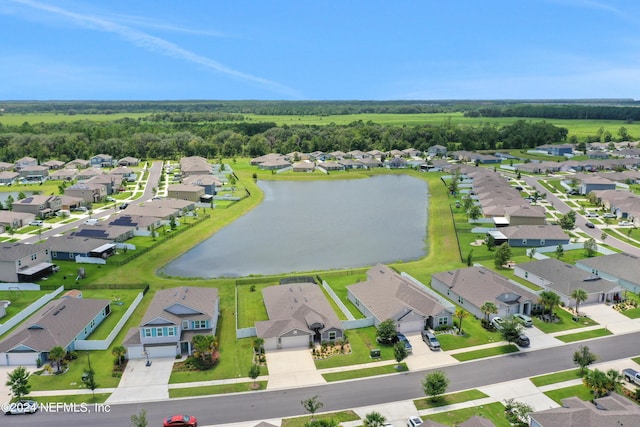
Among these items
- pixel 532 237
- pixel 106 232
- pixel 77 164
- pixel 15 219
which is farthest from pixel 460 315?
pixel 77 164

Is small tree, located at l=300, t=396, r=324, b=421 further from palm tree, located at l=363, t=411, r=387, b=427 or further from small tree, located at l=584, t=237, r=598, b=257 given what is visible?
small tree, located at l=584, t=237, r=598, b=257

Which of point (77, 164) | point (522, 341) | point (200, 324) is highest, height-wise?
point (77, 164)

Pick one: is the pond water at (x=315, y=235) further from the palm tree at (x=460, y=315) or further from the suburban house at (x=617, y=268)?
the suburban house at (x=617, y=268)

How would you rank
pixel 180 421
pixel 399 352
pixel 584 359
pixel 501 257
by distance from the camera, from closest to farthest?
pixel 180 421
pixel 584 359
pixel 399 352
pixel 501 257

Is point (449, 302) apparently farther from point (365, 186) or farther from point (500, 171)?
point (500, 171)

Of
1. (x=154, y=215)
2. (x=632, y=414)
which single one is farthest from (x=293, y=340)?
(x=154, y=215)

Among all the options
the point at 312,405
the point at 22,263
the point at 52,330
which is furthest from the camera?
the point at 22,263

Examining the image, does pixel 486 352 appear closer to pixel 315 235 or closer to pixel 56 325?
pixel 56 325

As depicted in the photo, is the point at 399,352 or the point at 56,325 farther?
the point at 56,325
